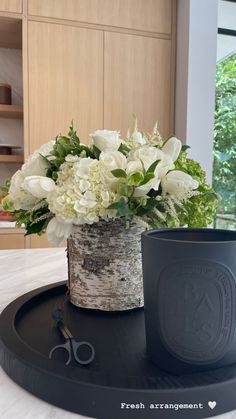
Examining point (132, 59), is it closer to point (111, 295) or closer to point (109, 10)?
point (109, 10)

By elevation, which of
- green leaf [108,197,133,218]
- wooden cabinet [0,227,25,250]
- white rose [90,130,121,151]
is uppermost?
white rose [90,130,121,151]

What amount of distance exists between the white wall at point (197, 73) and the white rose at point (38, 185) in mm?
2184

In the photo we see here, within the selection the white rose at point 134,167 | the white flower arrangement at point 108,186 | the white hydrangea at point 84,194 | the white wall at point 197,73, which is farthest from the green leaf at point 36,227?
the white wall at point 197,73

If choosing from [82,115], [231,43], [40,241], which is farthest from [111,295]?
[231,43]

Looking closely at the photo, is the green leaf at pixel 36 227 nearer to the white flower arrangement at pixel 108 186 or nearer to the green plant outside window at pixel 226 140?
the white flower arrangement at pixel 108 186

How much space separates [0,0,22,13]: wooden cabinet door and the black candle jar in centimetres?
242

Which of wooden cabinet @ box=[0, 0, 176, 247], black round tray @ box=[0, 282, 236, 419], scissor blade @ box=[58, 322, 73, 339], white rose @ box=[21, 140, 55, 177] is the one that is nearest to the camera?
black round tray @ box=[0, 282, 236, 419]

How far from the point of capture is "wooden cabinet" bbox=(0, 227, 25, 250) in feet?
7.66

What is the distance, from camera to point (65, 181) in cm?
56

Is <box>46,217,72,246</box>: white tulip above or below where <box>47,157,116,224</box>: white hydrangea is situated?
below

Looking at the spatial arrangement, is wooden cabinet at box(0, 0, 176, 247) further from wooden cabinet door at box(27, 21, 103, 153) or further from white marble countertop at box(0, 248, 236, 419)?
white marble countertop at box(0, 248, 236, 419)

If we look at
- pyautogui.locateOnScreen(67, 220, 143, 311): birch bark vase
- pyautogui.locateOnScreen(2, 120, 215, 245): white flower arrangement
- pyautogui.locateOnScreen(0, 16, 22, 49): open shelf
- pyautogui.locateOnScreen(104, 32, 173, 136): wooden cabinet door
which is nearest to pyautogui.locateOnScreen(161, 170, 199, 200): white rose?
pyautogui.locateOnScreen(2, 120, 215, 245): white flower arrangement

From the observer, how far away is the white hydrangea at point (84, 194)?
527 millimetres

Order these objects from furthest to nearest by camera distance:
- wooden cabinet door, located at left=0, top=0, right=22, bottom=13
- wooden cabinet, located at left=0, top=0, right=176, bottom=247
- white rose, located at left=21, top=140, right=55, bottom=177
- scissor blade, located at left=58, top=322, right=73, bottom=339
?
wooden cabinet, located at left=0, top=0, right=176, bottom=247 < wooden cabinet door, located at left=0, top=0, right=22, bottom=13 < white rose, located at left=21, top=140, right=55, bottom=177 < scissor blade, located at left=58, top=322, right=73, bottom=339
